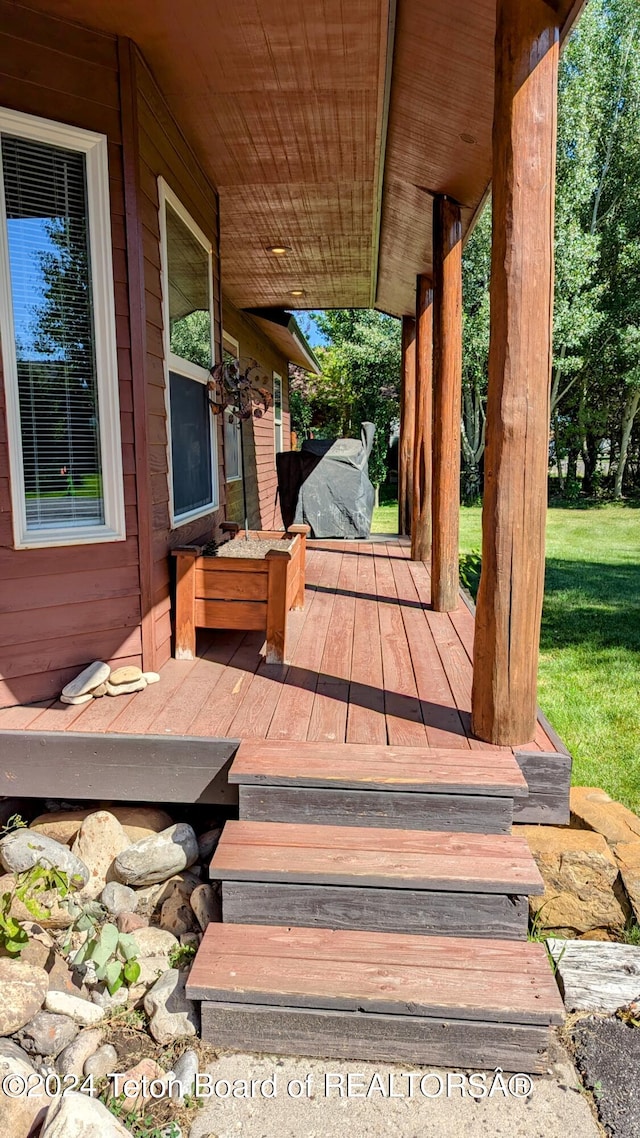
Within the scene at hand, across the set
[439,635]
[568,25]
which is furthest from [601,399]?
[568,25]

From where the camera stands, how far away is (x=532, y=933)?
2566 millimetres

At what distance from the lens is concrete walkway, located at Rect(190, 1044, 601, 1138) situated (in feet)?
5.85

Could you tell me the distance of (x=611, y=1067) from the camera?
6.56 ft

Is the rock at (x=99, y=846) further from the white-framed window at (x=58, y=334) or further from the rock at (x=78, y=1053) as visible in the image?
the white-framed window at (x=58, y=334)

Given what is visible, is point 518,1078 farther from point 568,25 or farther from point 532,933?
point 568,25

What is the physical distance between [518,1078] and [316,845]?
2.56ft

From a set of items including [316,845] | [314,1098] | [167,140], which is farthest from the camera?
[167,140]

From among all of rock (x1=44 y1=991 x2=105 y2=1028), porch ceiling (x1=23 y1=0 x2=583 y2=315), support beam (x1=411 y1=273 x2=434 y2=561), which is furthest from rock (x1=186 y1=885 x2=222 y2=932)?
support beam (x1=411 y1=273 x2=434 y2=561)

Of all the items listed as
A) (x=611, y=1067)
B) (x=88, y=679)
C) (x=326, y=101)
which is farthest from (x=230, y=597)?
(x=326, y=101)

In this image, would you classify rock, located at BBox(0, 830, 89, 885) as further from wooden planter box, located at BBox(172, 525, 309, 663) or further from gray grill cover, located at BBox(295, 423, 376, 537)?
gray grill cover, located at BBox(295, 423, 376, 537)

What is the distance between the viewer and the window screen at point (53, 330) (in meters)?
2.74

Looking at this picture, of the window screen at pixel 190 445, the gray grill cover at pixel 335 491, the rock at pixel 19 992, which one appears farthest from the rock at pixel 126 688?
the gray grill cover at pixel 335 491

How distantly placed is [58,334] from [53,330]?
2 centimetres

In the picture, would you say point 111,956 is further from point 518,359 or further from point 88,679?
point 518,359
